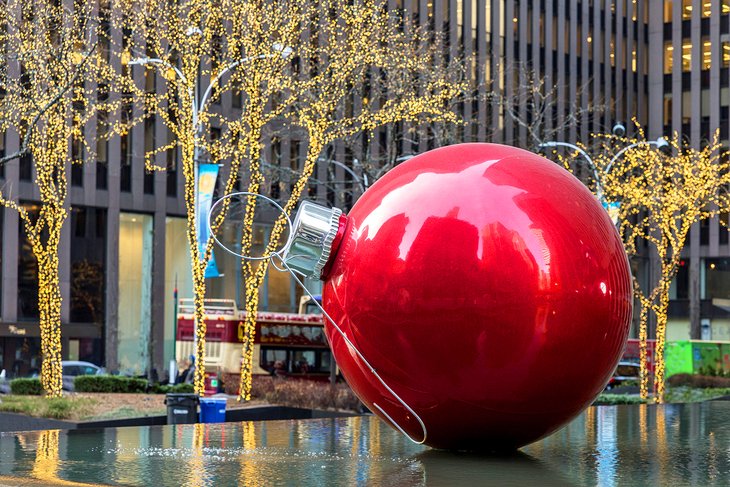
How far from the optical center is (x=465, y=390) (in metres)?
9.52

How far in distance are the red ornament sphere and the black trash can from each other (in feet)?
36.8

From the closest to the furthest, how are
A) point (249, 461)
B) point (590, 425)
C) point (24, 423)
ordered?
point (249, 461), point (590, 425), point (24, 423)

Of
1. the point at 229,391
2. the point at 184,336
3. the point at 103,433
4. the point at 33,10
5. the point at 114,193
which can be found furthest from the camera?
the point at 114,193

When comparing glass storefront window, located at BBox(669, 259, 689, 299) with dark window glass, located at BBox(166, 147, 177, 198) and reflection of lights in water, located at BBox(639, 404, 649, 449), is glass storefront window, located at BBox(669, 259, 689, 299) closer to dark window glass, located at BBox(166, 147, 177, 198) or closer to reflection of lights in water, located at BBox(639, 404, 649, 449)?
dark window glass, located at BBox(166, 147, 177, 198)

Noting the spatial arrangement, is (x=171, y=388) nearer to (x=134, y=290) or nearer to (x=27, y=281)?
(x=27, y=281)

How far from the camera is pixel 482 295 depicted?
9227mm

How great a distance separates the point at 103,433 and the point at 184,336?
2867cm

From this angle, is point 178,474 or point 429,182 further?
point 429,182

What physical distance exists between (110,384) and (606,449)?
22799mm

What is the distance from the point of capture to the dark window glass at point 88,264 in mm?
53875

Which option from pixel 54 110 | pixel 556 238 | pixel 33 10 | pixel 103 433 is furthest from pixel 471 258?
Result: pixel 33 10

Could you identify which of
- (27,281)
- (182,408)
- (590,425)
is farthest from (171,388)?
(27,281)

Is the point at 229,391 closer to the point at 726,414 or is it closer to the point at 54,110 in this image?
the point at 54,110

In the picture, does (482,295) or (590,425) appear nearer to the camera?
(482,295)
